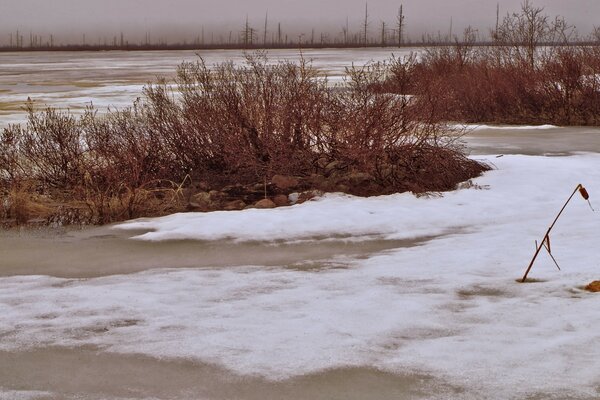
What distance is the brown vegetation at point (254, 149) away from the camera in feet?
40.2

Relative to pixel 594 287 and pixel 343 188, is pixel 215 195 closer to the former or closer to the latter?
pixel 343 188

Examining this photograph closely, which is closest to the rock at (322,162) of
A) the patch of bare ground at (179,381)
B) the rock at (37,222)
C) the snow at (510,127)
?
the rock at (37,222)

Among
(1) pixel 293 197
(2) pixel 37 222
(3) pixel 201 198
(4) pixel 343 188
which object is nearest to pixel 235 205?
(3) pixel 201 198

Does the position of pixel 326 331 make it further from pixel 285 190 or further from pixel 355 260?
pixel 285 190

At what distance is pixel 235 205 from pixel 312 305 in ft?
17.0

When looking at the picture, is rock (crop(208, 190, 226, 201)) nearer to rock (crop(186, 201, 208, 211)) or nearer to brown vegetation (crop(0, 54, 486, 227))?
brown vegetation (crop(0, 54, 486, 227))

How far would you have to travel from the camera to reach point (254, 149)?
1273 cm

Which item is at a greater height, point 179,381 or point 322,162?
point 322,162

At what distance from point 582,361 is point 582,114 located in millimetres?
20246

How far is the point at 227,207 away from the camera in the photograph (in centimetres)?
1163

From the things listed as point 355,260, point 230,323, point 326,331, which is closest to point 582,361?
point 326,331

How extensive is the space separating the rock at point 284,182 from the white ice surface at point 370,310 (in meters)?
2.32

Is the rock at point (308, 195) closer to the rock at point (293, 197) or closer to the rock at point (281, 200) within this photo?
the rock at point (293, 197)

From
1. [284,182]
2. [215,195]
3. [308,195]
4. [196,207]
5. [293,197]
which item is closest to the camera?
[196,207]
